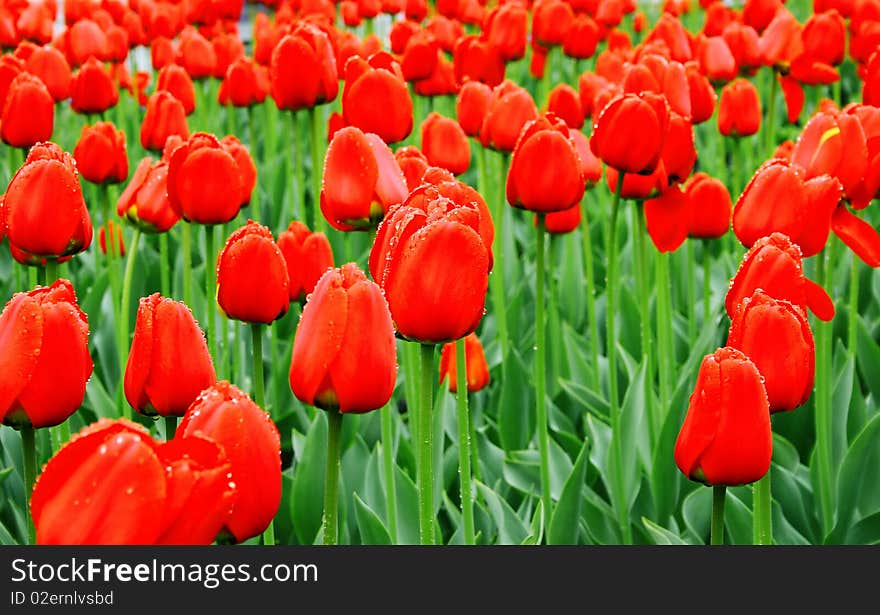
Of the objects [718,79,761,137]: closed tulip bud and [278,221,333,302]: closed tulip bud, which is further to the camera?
[718,79,761,137]: closed tulip bud

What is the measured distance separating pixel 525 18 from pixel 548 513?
1.94 meters

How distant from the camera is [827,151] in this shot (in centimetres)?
201

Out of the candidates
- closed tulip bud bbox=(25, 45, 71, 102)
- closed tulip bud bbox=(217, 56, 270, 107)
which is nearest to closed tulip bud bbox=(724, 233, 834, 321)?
closed tulip bud bbox=(25, 45, 71, 102)

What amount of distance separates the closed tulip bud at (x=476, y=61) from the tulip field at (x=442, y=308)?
0.4 inches

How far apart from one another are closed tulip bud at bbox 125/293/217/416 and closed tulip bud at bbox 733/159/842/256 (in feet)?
3.13

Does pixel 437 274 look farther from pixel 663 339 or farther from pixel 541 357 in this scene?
pixel 663 339

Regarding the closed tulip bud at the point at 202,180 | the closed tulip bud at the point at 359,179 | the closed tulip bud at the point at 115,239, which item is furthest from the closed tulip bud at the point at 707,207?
the closed tulip bud at the point at 115,239

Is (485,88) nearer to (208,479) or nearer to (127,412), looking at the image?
(127,412)

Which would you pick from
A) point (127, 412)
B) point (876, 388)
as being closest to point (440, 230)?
point (127, 412)

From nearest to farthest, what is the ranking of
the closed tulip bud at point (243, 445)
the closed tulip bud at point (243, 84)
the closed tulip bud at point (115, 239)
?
the closed tulip bud at point (243, 445)
the closed tulip bud at point (115, 239)
the closed tulip bud at point (243, 84)

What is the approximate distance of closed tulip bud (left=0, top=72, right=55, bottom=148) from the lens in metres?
2.59

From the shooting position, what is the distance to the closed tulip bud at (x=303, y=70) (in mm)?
2625

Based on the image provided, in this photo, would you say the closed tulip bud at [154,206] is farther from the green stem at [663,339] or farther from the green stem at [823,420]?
the green stem at [823,420]

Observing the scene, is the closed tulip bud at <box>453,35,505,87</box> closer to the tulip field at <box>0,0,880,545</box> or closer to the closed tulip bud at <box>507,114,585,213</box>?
the tulip field at <box>0,0,880,545</box>
